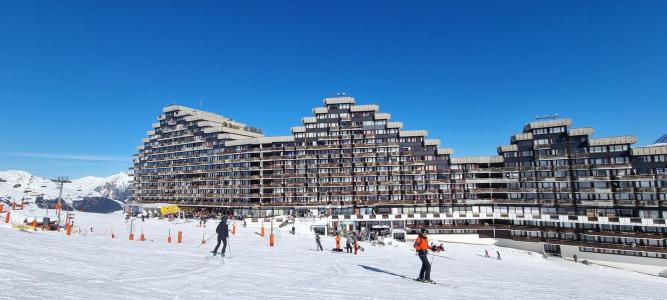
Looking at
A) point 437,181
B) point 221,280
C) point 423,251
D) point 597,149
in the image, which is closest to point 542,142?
point 597,149

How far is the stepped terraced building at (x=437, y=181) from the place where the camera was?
7462 cm

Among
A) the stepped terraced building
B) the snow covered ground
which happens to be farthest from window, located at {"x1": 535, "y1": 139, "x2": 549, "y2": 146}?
the snow covered ground

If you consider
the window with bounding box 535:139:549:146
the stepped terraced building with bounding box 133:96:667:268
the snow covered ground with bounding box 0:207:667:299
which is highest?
the window with bounding box 535:139:549:146

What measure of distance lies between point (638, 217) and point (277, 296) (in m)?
87.0

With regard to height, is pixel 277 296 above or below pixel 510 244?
above

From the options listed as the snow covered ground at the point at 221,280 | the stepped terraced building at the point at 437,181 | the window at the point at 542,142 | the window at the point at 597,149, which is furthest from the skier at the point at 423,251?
the window at the point at 597,149

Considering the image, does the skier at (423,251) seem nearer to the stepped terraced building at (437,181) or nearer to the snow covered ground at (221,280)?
the snow covered ground at (221,280)

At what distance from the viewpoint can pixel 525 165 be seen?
288ft

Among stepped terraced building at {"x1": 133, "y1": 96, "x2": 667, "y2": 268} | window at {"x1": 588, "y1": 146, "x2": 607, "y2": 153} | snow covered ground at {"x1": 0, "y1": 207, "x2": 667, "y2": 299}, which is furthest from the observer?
window at {"x1": 588, "y1": 146, "x2": 607, "y2": 153}

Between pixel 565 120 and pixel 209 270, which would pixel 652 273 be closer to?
pixel 565 120

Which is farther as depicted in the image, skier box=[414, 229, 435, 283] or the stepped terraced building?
the stepped terraced building

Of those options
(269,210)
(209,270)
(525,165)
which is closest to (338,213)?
(269,210)

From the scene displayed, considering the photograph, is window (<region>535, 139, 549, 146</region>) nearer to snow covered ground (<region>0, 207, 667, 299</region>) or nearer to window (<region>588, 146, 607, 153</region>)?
window (<region>588, 146, 607, 153</region>)

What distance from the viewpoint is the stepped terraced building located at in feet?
245
